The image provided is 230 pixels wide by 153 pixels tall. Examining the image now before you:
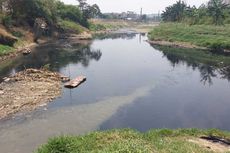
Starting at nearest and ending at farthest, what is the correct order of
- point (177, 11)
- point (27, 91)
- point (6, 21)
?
1. point (27, 91)
2. point (6, 21)
3. point (177, 11)

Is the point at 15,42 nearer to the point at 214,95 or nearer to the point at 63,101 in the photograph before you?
the point at 63,101

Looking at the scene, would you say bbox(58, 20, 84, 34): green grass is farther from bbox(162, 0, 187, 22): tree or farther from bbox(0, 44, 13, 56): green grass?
bbox(162, 0, 187, 22): tree

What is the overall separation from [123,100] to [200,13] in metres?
94.0

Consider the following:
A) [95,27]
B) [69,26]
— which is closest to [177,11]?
[95,27]

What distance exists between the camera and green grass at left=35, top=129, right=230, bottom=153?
20.7m

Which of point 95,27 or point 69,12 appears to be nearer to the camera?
point 69,12

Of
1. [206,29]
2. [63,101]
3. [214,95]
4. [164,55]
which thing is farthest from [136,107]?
[206,29]

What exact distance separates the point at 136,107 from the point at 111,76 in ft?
55.8

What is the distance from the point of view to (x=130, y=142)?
21.4 meters

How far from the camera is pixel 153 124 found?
3167 centimetres

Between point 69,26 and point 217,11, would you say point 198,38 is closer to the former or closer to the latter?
point 217,11

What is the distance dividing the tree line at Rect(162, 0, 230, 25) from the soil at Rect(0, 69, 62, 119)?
74.6 metres

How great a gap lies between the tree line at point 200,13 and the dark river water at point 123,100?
4609 cm

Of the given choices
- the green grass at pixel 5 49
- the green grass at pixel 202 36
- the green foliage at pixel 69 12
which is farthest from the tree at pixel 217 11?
the green grass at pixel 5 49
